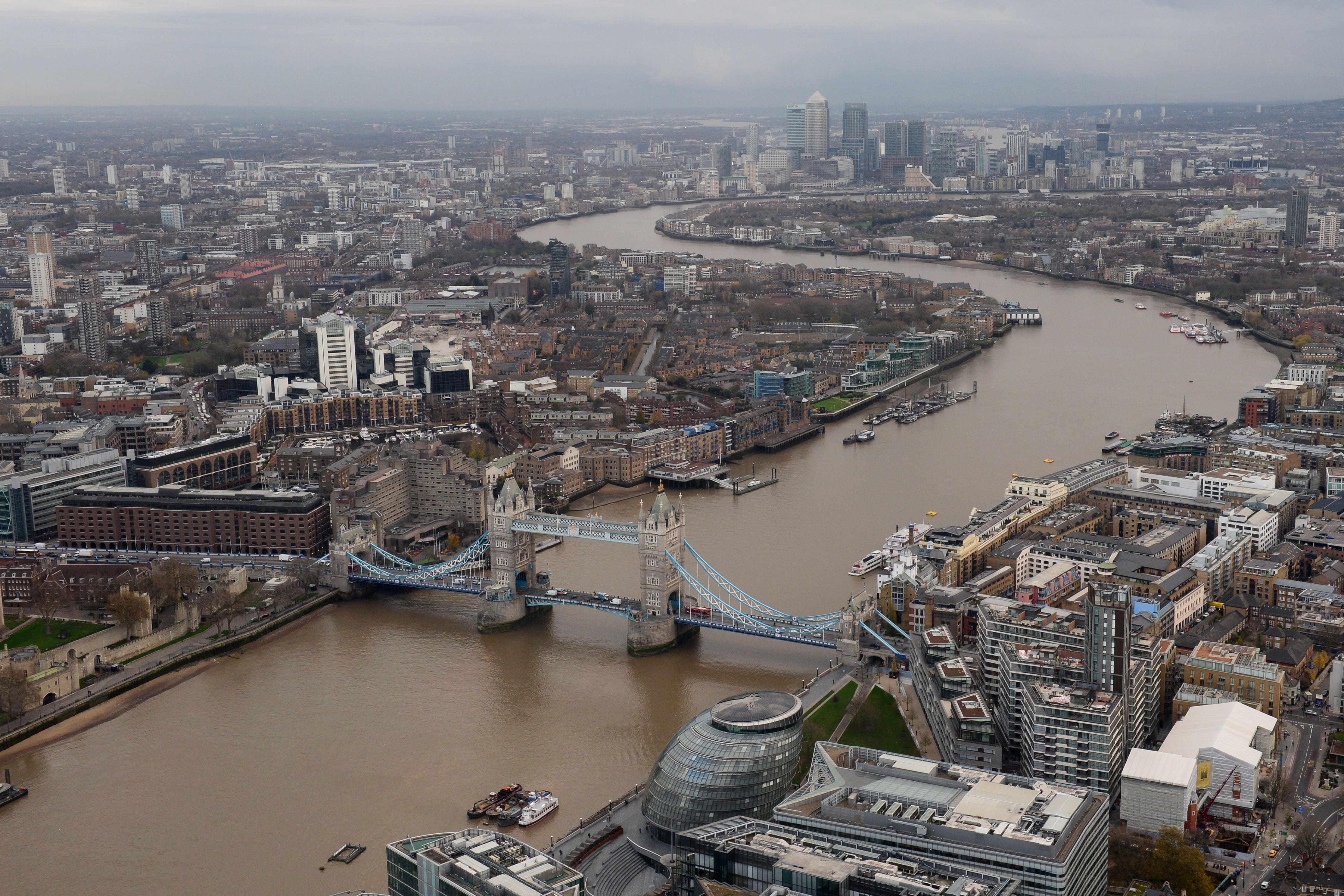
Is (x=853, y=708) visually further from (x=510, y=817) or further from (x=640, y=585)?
(x=640, y=585)

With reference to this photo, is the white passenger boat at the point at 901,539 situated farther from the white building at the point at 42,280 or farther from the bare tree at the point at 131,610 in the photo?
the white building at the point at 42,280

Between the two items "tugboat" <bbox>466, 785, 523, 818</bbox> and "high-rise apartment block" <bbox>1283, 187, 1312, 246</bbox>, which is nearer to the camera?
"tugboat" <bbox>466, 785, 523, 818</bbox>

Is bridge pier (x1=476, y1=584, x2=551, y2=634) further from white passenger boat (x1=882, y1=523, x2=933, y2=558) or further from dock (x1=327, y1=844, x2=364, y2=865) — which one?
dock (x1=327, y1=844, x2=364, y2=865)

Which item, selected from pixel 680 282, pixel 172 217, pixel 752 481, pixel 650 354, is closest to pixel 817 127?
pixel 172 217

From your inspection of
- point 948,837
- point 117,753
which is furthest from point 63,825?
point 948,837

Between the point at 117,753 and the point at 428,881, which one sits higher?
the point at 428,881

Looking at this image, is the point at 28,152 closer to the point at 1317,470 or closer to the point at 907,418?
the point at 907,418

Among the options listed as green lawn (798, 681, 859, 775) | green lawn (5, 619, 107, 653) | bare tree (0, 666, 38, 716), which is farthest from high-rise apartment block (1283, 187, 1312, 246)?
bare tree (0, 666, 38, 716)
